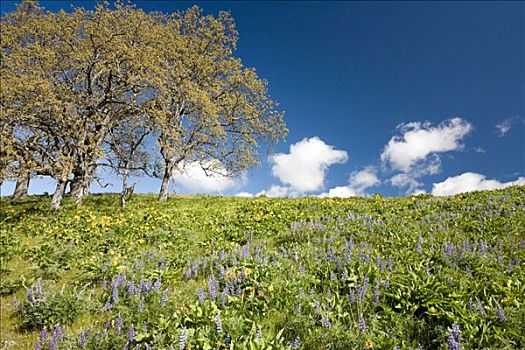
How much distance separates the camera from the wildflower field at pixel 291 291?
504 cm

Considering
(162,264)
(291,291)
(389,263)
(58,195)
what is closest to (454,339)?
(291,291)

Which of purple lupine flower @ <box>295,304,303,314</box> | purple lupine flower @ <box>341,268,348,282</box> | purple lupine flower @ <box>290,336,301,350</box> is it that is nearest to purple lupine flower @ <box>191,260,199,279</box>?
purple lupine flower @ <box>295,304,303,314</box>

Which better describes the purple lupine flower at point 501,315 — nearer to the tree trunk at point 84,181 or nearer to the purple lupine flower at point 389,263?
the purple lupine flower at point 389,263

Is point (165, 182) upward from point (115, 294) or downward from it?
upward

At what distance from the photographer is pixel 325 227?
11.3 metres

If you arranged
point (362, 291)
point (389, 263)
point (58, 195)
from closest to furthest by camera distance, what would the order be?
1. point (362, 291)
2. point (389, 263)
3. point (58, 195)

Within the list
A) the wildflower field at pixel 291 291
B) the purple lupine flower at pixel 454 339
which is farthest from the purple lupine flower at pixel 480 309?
the purple lupine flower at pixel 454 339

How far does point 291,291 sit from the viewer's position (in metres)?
6.34

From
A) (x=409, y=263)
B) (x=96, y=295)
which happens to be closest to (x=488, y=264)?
(x=409, y=263)

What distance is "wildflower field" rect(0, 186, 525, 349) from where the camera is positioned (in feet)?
16.5

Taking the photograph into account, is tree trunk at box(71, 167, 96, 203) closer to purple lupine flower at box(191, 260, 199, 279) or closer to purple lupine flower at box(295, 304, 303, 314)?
purple lupine flower at box(191, 260, 199, 279)

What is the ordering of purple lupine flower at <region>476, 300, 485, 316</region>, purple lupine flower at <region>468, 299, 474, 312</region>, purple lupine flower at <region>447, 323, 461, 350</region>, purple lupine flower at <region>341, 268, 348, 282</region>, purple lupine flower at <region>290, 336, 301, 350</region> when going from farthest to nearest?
purple lupine flower at <region>341, 268, 348, 282</region> → purple lupine flower at <region>468, 299, 474, 312</region> → purple lupine flower at <region>476, 300, 485, 316</region> → purple lupine flower at <region>290, 336, 301, 350</region> → purple lupine flower at <region>447, 323, 461, 350</region>

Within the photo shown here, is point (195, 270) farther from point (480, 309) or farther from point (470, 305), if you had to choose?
point (480, 309)

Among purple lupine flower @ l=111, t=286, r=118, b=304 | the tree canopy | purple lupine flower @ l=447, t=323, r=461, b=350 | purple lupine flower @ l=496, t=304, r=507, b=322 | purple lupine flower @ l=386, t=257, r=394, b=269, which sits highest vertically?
the tree canopy
